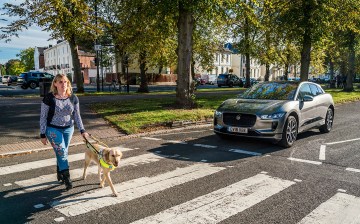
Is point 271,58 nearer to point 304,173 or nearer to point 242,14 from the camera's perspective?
point 242,14

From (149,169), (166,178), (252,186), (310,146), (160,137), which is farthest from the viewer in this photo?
(160,137)

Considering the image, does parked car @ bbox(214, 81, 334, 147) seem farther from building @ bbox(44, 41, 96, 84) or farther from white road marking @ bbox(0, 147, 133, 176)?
building @ bbox(44, 41, 96, 84)

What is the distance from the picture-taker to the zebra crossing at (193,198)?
4.02 m

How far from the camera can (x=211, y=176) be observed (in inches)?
224

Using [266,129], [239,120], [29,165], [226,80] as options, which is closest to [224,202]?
[266,129]

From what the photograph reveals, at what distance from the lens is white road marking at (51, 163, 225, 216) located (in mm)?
4285

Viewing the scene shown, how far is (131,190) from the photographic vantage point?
4941 mm

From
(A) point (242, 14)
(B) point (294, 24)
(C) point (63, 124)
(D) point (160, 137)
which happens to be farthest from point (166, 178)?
(B) point (294, 24)

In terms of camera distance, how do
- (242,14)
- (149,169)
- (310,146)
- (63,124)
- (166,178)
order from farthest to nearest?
1. (242,14)
2. (310,146)
3. (149,169)
4. (166,178)
5. (63,124)

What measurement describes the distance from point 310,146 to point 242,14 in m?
9.79

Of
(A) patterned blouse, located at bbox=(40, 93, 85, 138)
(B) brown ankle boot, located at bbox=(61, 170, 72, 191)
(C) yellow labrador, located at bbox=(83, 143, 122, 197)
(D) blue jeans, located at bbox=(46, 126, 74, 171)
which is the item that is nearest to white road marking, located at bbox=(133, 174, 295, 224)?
(C) yellow labrador, located at bbox=(83, 143, 122, 197)

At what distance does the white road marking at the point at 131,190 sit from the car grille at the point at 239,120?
2.23 m

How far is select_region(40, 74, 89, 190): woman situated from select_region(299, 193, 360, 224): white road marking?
3612 mm

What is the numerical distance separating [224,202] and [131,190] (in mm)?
1522
